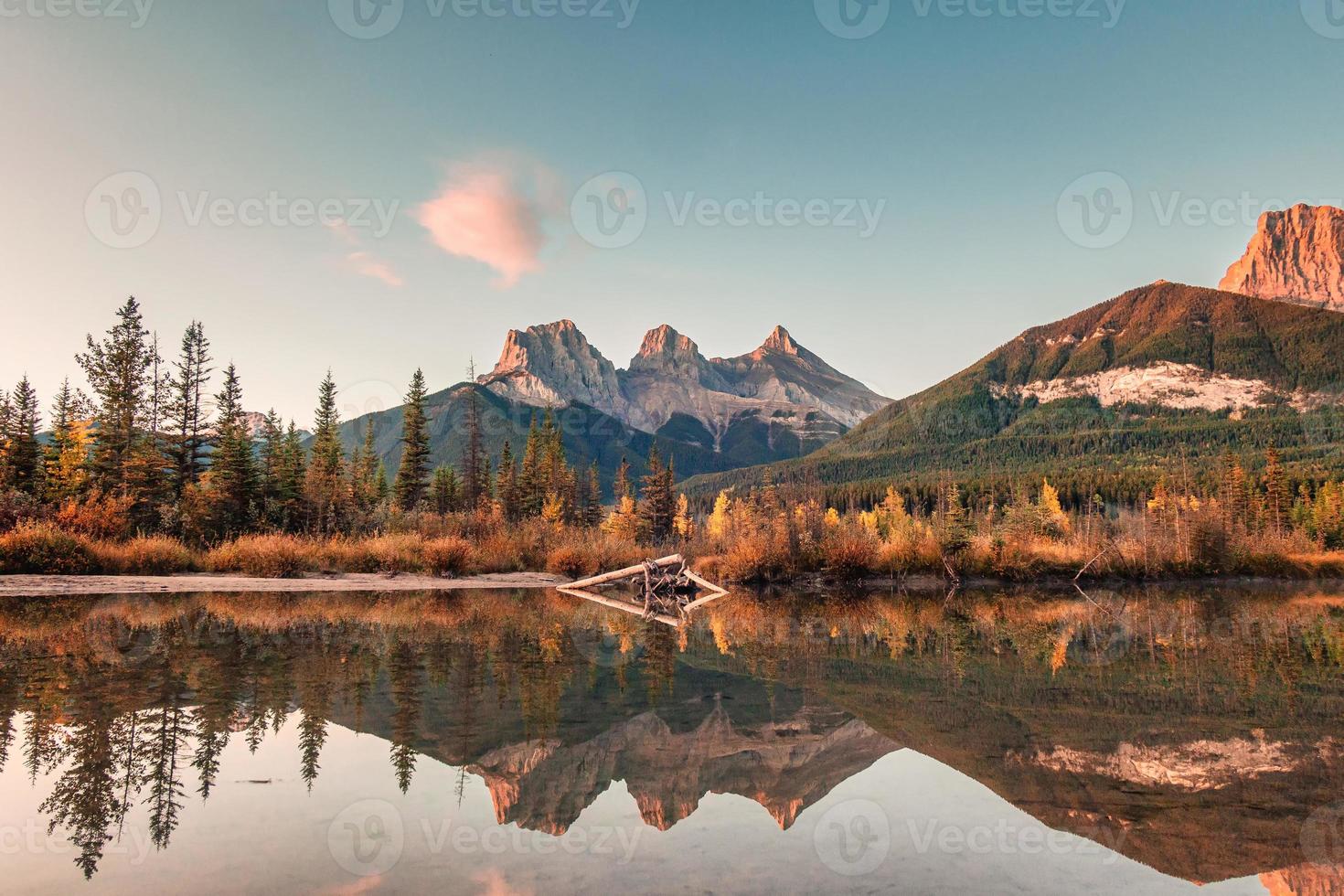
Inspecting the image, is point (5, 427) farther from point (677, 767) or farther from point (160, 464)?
point (677, 767)

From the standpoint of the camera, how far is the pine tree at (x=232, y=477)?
31780 millimetres

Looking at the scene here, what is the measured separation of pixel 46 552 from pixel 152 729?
20272 mm

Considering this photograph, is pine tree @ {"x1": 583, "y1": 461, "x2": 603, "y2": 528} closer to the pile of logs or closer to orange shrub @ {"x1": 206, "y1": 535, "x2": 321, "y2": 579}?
the pile of logs

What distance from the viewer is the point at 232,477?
34.1 metres

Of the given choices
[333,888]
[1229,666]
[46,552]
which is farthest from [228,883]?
[46,552]

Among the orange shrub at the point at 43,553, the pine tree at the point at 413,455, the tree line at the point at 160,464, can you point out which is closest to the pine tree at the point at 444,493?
the pine tree at the point at 413,455

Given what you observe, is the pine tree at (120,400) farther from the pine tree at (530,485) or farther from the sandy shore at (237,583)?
the pine tree at (530,485)

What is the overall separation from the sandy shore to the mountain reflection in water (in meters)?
6.13

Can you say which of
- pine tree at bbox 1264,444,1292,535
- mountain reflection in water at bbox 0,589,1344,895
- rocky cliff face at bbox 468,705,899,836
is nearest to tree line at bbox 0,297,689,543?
mountain reflection in water at bbox 0,589,1344,895

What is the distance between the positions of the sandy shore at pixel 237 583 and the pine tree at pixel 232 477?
7.28m

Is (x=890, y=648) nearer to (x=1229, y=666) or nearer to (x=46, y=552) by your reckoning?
(x=1229, y=666)

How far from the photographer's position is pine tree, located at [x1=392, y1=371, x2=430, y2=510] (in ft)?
177

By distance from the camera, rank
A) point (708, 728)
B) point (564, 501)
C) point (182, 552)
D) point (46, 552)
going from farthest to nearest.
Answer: point (564, 501) → point (182, 552) → point (46, 552) → point (708, 728)

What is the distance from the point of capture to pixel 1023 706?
30.2ft
